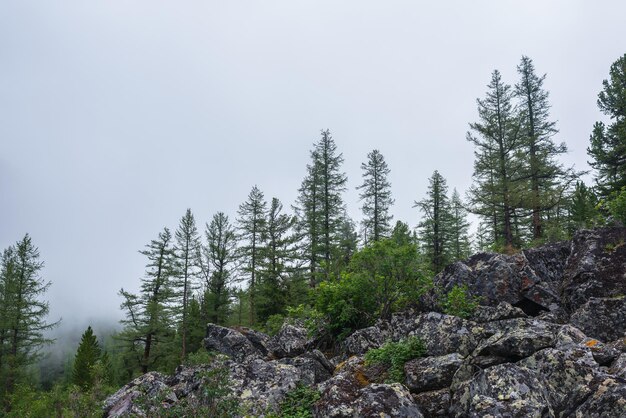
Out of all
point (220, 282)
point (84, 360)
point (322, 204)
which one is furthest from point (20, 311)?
point (322, 204)

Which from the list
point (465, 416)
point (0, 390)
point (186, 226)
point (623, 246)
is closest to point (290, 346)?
point (465, 416)

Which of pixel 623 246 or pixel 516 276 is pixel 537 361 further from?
pixel 623 246

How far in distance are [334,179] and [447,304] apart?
87.8ft

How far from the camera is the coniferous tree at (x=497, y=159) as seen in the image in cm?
2914

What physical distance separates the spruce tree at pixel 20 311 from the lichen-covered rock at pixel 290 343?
35841 millimetres

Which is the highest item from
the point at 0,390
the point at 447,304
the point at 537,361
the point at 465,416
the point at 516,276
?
the point at 516,276

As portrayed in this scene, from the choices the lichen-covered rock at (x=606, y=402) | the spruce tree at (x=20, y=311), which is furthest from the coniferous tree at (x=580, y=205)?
the spruce tree at (x=20, y=311)

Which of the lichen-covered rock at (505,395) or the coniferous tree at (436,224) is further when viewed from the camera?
the coniferous tree at (436,224)

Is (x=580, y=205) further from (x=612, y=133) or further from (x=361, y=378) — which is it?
(x=361, y=378)

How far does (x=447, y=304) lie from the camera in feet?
34.9

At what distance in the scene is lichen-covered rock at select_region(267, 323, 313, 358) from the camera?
1152cm

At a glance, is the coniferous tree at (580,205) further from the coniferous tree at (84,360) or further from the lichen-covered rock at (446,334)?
the coniferous tree at (84,360)

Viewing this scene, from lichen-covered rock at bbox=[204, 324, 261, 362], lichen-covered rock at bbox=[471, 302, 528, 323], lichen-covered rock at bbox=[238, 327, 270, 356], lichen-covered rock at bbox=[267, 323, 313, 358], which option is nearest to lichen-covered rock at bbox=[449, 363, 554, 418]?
lichen-covered rock at bbox=[471, 302, 528, 323]

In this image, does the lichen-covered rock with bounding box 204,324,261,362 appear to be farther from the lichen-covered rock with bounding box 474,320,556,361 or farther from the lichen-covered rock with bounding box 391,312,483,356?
the lichen-covered rock with bounding box 474,320,556,361
